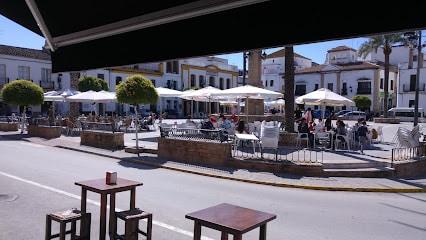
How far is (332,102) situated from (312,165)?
7.00 metres

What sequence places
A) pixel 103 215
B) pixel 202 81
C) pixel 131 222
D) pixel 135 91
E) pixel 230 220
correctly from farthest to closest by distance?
1. pixel 202 81
2. pixel 135 91
3. pixel 103 215
4. pixel 131 222
5. pixel 230 220

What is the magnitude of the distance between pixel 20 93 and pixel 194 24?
21222 mm

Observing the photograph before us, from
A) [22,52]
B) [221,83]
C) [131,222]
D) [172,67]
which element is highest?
[172,67]

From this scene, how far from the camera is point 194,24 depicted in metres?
3.16

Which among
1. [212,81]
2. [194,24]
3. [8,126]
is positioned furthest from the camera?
[212,81]

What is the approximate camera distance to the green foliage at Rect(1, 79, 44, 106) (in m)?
21.2

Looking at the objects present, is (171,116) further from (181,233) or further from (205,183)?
(181,233)

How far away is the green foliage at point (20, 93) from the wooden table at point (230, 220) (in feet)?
67.8

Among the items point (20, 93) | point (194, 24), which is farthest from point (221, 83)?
point (194, 24)

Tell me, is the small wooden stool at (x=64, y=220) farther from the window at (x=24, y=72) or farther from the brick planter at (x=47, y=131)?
the window at (x=24, y=72)

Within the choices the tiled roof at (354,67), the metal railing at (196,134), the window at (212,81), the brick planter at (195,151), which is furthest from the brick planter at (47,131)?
the tiled roof at (354,67)

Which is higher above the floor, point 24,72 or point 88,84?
point 24,72

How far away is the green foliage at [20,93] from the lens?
69.6 ft

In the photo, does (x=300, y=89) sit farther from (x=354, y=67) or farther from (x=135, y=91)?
(x=135, y=91)
